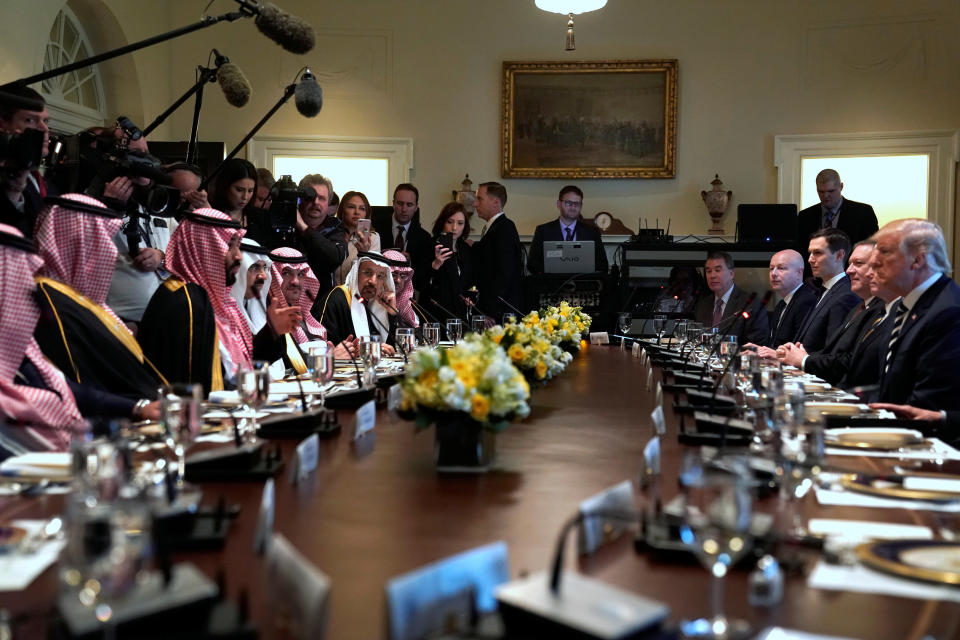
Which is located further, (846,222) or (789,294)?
(846,222)

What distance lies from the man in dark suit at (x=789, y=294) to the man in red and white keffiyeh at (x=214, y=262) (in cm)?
366

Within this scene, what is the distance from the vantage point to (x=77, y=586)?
3.44 ft

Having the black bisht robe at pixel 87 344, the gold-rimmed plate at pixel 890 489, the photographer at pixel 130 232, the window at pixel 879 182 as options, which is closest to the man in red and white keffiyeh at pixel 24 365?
the black bisht robe at pixel 87 344

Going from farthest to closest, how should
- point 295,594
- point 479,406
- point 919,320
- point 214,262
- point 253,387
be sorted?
point 214,262 < point 919,320 < point 253,387 < point 479,406 < point 295,594

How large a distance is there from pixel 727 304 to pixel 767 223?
172cm

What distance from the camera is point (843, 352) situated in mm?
5027

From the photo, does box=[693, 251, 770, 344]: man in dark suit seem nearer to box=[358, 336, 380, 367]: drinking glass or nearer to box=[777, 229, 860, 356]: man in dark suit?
box=[777, 229, 860, 356]: man in dark suit

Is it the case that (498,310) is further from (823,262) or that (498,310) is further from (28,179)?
(28,179)

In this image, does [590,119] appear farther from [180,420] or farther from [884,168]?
[180,420]

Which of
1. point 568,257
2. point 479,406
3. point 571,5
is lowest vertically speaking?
point 479,406

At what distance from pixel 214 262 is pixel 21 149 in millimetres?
1123

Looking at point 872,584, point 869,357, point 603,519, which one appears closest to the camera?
point 872,584

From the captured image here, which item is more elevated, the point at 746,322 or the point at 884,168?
the point at 884,168

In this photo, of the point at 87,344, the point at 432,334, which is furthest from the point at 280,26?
the point at 432,334
